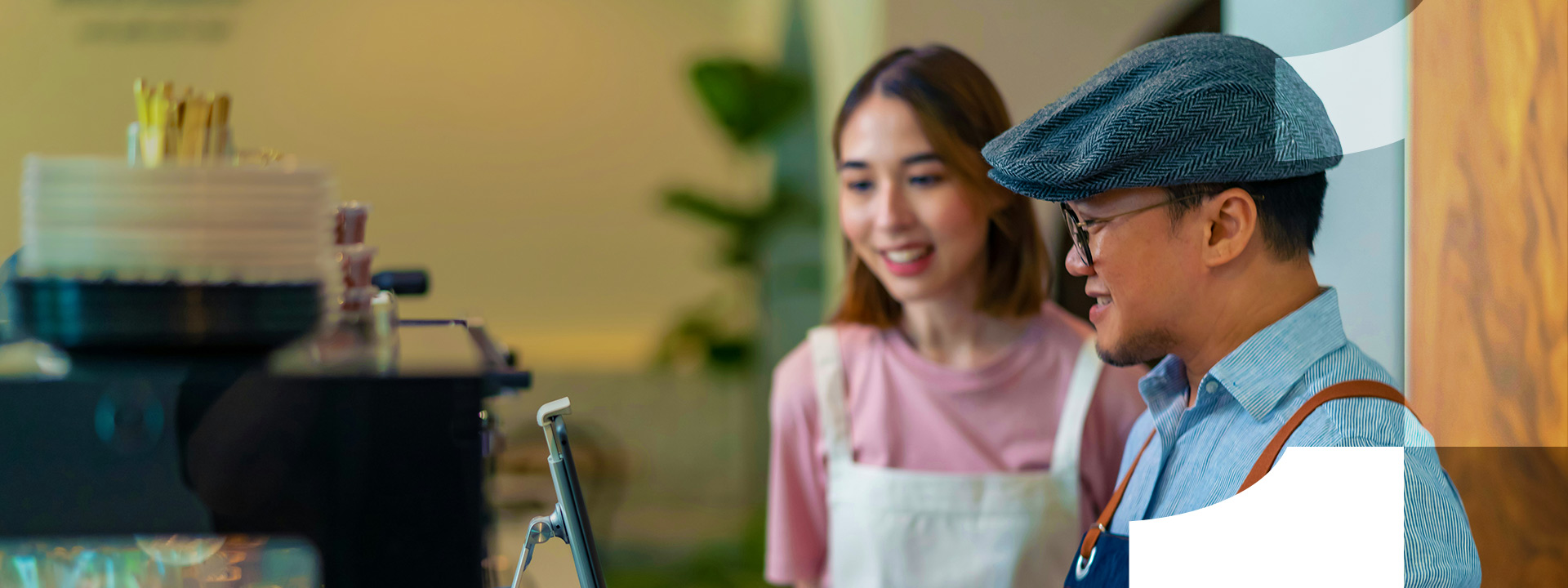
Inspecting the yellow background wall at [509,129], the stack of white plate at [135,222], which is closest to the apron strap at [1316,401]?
the stack of white plate at [135,222]

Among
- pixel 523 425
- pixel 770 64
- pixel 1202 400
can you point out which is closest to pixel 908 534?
pixel 1202 400

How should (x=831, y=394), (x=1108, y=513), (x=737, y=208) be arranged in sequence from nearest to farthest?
(x=1108, y=513) → (x=831, y=394) → (x=737, y=208)

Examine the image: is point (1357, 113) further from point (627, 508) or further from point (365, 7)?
point (365, 7)

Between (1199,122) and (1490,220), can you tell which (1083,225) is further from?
(1490,220)

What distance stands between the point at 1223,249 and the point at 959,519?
678mm

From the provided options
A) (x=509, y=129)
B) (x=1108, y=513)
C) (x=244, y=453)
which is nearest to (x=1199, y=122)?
(x=1108, y=513)

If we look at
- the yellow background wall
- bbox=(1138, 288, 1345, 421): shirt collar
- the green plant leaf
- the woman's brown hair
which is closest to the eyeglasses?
bbox=(1138, 288, 1345, 421): shirt collar

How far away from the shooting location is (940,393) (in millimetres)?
1404

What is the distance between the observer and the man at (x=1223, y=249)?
710mm

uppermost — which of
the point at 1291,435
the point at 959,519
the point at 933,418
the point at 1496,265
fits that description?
the point at 1496,265

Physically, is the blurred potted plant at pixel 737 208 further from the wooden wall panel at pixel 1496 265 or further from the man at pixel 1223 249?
the wooden wall panel at pixel 1496 265

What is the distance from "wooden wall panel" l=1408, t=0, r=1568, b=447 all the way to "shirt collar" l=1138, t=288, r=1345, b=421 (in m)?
0.08

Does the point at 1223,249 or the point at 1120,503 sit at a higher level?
the point at 1223,249

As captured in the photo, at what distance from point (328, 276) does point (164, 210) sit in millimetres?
106
